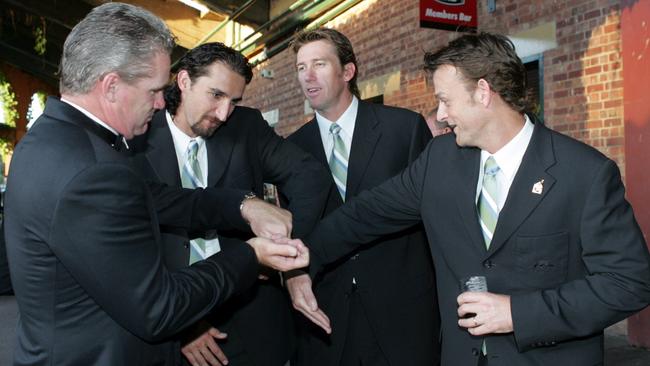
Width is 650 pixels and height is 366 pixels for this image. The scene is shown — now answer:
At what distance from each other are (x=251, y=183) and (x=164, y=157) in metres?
0.43

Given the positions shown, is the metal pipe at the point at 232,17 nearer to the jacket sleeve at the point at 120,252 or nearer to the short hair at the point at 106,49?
the short hair at the point at 106,49

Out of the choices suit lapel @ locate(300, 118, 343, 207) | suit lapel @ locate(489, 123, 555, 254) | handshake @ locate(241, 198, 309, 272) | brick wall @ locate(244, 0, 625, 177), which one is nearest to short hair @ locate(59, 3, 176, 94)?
handshake @ locate(241, 198, 309, 272)

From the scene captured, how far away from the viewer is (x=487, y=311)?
76.4 inches

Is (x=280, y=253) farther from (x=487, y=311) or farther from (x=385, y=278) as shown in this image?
(x=385, y=278)

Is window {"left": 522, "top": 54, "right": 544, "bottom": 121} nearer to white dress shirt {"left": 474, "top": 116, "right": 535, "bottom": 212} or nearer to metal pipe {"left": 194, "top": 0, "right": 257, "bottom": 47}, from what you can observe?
white dress shirt {"left": 474, "top": 116, "right": 535, "bottom": 212}

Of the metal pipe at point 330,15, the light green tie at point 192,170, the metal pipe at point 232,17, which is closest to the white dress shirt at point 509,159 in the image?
the light green tie at point 192,170

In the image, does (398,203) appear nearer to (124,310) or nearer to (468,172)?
(468,172)

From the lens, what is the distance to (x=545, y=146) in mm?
2131

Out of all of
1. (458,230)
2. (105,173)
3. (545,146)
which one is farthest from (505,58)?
(105,173)

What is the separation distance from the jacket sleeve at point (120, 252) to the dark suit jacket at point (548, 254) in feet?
3.27

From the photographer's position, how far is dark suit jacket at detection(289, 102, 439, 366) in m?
2.95

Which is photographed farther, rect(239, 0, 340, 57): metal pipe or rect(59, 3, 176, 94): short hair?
rect(239, 0, 340, 57): metal pipe

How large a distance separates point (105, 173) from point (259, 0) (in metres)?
12.5

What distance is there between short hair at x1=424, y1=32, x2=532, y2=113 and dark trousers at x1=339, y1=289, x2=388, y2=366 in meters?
1.23
